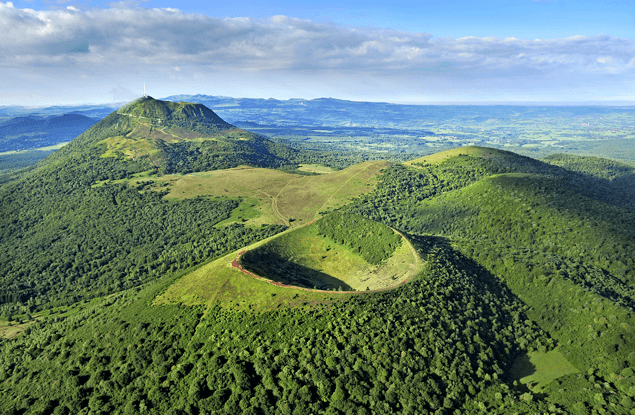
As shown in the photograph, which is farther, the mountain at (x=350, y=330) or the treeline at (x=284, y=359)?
the mountain at (x=350, y=330)

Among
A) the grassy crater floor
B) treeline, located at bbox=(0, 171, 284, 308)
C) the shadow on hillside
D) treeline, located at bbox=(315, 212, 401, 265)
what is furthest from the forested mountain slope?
treeline, located at bbox=(0, 171, 284, 308)

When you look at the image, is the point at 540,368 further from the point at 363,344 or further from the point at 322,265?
the point at 322,265

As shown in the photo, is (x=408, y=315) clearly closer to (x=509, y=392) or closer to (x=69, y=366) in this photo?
(x=509, y=392)

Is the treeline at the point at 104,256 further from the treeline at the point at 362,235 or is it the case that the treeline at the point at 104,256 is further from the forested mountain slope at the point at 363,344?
the treeline at the point at 362,235

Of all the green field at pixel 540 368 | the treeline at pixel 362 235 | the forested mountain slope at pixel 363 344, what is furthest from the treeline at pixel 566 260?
the treeline at pixel 362 235

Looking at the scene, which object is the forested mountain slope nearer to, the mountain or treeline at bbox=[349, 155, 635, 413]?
the mountain

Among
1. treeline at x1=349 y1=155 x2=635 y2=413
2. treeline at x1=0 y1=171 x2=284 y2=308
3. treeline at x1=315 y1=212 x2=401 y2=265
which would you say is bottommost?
treeline at x1=0 y1=171 x2=284 y2=308

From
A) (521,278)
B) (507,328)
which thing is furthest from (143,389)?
(521,278)
